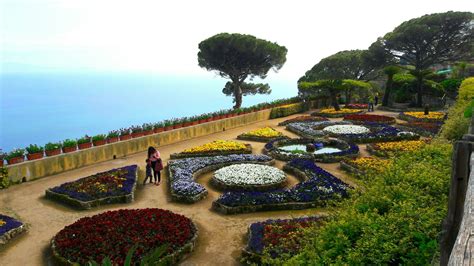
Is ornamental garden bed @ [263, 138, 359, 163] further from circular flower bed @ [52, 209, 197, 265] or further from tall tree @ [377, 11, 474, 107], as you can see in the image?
tall tree @ [377, 11, 474, 107]

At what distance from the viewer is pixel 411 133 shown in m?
25.9

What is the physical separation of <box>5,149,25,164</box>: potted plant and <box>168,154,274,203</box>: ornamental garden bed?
7.07m

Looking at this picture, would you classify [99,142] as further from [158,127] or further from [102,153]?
[158,127]

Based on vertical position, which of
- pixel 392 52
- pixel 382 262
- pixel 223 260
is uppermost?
pixel 392 52

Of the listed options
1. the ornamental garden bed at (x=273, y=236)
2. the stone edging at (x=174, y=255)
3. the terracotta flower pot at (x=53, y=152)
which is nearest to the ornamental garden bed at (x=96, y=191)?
the stone edging at (x=174, y=255)

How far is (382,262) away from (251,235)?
624 centimetres

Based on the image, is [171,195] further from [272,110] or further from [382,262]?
[272,110]

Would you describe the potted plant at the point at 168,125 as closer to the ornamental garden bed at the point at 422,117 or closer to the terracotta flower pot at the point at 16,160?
the terracotta flower pot at the point at 16,160

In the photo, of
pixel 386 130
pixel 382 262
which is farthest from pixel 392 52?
pixel 382 262

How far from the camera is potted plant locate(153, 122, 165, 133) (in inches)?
1030

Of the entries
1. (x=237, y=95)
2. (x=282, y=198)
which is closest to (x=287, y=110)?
(x=237, y=95)

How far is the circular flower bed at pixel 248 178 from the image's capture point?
1653 cm

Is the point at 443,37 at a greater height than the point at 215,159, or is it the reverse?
the point at 443,37

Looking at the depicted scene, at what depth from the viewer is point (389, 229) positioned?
6312mm
